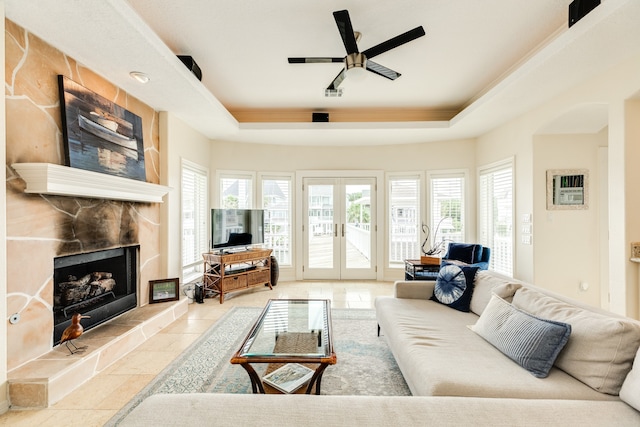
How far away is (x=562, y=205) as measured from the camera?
3.49 metres

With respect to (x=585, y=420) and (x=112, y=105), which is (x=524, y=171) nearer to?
(x=585, y=420)

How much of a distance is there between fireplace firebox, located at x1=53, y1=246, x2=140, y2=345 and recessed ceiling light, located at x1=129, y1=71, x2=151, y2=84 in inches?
65.9

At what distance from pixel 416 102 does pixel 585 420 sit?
3.94 metres

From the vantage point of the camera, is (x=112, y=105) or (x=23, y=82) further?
(x=112, y=105)

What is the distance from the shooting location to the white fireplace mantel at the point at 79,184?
76.9 inches

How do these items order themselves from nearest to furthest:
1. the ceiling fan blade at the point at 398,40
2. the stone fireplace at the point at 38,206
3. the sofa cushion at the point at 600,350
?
1. the sofa cushion at the point at 600,350
2. the stone fireplace at the point at 38,206
3. the ceiling fan blade at the point at 398,40

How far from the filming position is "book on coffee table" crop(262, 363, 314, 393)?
1.72m

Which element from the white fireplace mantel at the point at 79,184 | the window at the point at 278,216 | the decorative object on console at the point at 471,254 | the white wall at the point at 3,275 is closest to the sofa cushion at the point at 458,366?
the decorative object on console at the point at 471,254

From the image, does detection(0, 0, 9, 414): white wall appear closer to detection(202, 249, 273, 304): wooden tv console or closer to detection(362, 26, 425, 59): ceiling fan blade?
detection(202, 249, 273, 304): wooden tv console

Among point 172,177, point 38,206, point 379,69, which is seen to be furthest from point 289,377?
point 172,177

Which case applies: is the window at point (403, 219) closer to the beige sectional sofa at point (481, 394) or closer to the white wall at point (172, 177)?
the beige sectional sofa at point (481, 394)

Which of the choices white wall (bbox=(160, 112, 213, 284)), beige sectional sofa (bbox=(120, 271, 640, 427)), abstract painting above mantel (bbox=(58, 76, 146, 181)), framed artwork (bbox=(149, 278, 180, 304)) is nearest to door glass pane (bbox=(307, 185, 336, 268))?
white wall (bbox=(160, 112, 213, 284))

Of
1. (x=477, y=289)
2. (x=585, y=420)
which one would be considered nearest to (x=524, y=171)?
(x=477, y=289)

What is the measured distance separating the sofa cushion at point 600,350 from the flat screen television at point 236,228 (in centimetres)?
389
